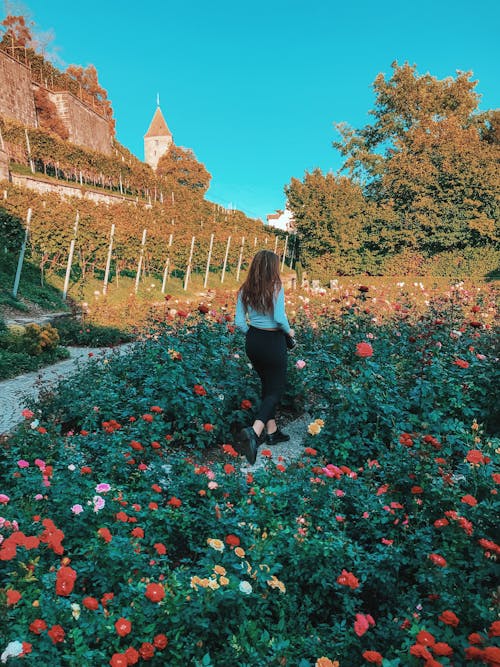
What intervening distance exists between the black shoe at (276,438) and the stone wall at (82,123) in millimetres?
35631

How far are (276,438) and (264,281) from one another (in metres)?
1.46

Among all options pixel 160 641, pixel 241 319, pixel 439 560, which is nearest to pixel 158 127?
pixel 241 319

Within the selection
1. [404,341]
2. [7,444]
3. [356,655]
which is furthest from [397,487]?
[404,341]

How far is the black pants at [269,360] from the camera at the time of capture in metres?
3.54

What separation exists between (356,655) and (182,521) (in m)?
1.03

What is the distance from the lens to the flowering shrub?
1533 mm

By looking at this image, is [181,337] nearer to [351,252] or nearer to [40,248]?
[40,248]

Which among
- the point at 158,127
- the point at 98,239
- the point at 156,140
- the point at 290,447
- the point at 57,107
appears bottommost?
the point at 290,447

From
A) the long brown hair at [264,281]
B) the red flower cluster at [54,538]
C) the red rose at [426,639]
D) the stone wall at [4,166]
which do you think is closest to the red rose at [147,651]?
the red flower cluster at [54,538]

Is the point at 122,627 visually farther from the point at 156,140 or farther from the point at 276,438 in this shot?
the point at 156,140

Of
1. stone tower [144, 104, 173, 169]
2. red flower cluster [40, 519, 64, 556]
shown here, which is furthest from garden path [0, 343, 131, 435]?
stone tower [144, 104, 173, 169]

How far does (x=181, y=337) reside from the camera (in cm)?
454

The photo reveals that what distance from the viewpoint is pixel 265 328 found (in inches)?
140

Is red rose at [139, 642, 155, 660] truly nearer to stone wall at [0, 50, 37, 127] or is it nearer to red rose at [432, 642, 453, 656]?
red rose at [432, 642, 453, 656]
